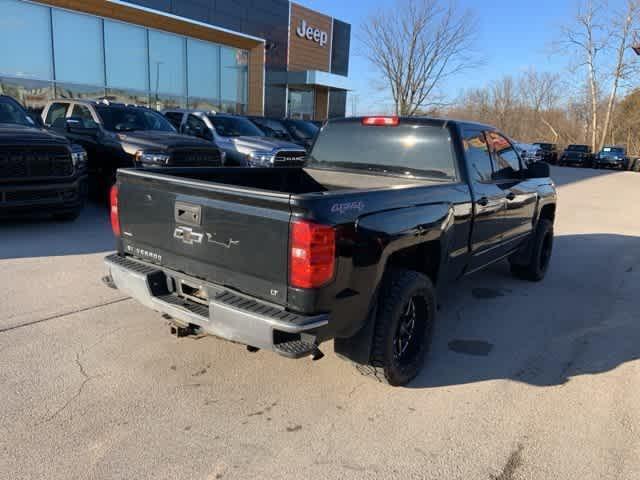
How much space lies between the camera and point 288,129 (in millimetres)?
15969

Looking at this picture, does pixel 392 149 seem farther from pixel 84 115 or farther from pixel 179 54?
pixel 179 54

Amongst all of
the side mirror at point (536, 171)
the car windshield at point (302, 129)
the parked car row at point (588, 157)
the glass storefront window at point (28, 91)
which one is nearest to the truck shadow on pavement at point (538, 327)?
the side mirror at point (536, 171)

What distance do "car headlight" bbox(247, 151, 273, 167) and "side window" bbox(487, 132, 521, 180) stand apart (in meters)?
6.12

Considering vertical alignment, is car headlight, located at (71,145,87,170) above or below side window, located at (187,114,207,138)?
below

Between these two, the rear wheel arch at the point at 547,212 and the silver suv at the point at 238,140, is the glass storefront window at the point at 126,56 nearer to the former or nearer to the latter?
the silver suv at the point at 238,140

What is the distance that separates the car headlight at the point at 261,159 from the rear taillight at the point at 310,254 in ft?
26.7

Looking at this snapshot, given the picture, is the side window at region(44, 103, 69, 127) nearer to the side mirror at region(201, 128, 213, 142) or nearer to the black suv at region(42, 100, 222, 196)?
the black suv at region(42, 100, 222, 196)

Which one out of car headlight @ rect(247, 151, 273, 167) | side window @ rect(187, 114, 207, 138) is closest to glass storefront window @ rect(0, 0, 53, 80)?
side window @ rect(187, 114, 207, 138)

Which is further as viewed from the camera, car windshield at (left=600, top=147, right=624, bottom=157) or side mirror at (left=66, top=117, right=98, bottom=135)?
car windshield at (left=600, top=147, right=624, bottom=157)

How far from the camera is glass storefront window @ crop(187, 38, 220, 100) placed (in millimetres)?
21797

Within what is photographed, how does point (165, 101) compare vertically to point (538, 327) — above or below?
above

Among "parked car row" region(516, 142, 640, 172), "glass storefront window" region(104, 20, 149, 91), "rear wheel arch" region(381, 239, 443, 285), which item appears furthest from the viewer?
"parked car row" region(516, 142, 640, 172)

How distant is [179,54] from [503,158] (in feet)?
63.1

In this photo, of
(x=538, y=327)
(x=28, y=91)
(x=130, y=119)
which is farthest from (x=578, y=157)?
(x=538, y=327)
